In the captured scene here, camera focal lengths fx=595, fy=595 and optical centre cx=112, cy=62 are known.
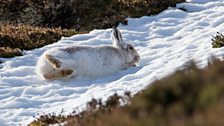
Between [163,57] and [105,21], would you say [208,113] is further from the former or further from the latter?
[105,21]

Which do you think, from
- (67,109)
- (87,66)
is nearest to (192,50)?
(87,66)

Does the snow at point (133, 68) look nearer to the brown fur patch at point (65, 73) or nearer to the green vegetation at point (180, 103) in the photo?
the brown fur patch at point (65, 73)

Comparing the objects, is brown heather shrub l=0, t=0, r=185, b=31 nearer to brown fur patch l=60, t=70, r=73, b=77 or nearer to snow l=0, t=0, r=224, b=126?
snow l=0, t=0, r=224, b=126

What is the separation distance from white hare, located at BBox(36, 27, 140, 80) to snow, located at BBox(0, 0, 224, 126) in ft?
0.73

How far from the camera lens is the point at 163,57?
544 inches

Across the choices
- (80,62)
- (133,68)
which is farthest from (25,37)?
(133,68)

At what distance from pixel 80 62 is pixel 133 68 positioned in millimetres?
1218

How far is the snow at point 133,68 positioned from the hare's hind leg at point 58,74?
13 centimetres

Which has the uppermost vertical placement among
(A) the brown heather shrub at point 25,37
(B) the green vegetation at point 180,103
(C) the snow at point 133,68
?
(B) the green vegetation at point 180,103

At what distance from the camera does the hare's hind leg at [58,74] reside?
13.2 m

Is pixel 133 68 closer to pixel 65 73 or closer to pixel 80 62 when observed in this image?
pixel 80 62

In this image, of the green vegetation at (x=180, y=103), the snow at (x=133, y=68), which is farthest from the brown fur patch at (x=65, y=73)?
the green vegetation at (x=180, y=103)

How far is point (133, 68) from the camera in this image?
534 inches

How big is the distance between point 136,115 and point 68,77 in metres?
9.42
